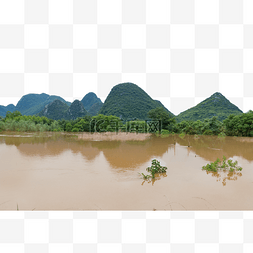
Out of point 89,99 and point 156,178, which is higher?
point 89,99

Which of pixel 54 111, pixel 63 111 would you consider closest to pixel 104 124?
pixel 63 111

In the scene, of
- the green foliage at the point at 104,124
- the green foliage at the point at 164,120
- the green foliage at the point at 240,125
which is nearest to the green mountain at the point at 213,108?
the green foliage at the point at 164,120

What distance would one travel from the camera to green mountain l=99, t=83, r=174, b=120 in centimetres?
4031

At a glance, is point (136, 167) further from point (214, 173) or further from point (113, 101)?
point (113, 101)

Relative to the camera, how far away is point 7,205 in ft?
10.1

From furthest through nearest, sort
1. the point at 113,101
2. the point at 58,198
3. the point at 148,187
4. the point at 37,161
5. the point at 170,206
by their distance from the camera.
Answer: the point at 113,101, the point at 37,161, the point at 148,187, the point at 58,198, the point at 170,206

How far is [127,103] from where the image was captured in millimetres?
43594

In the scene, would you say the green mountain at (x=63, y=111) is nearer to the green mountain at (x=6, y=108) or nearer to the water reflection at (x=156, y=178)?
the green mountain at (x=6, y=108)

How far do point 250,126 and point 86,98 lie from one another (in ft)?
218

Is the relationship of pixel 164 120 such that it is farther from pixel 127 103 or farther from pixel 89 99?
pixel 89 99

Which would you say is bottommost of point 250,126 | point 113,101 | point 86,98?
point 250,126

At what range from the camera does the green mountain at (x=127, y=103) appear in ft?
132

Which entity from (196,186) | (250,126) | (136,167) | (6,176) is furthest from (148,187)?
(250,126)

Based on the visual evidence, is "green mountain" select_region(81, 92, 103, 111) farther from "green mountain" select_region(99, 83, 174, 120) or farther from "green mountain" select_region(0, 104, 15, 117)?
"green mountain" select_region(0, 104, 15, 117)
